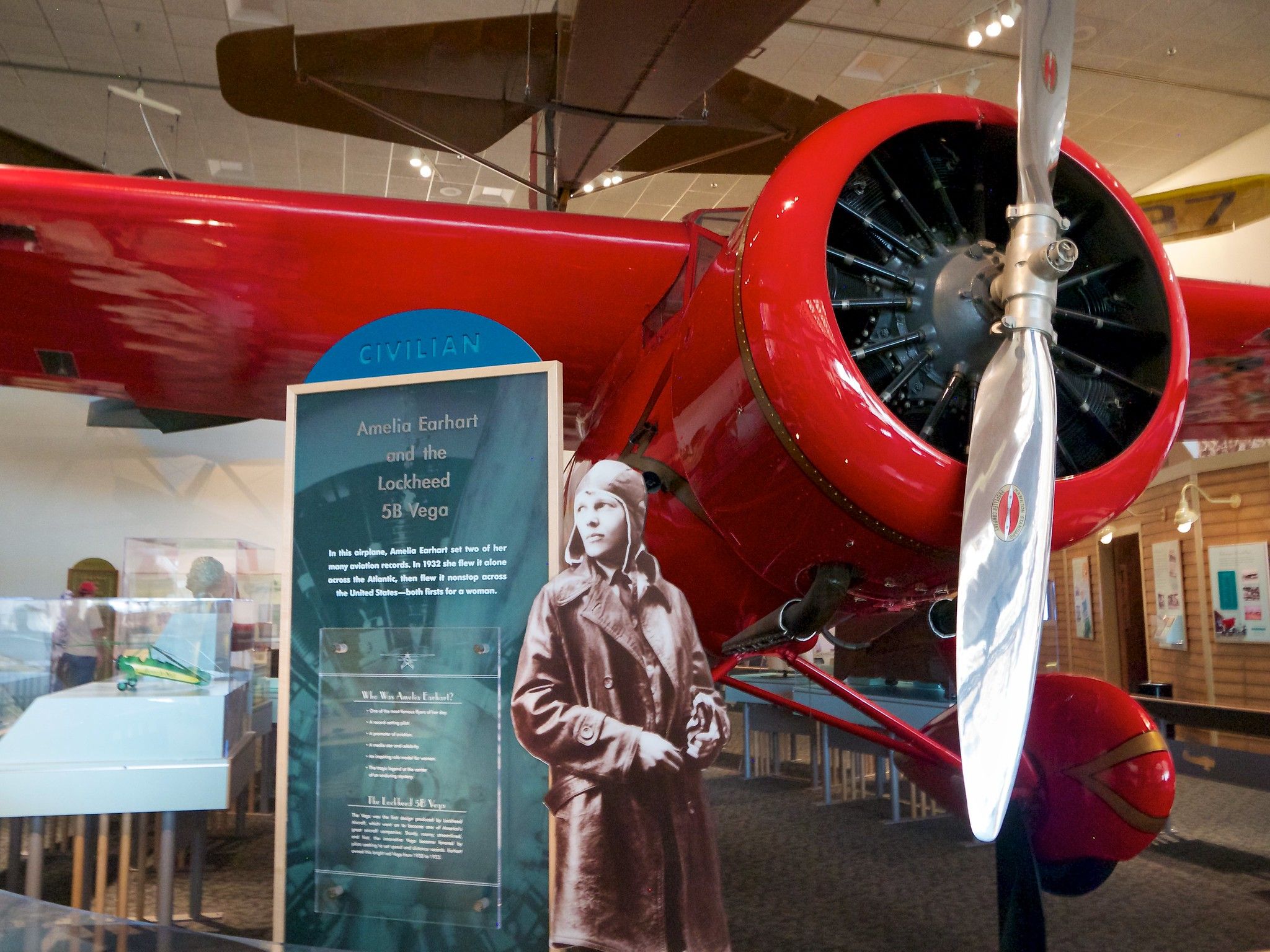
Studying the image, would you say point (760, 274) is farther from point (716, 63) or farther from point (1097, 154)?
point (1097, 154)

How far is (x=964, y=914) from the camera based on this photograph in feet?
10.6

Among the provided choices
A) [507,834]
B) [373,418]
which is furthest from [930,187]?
[507,834]

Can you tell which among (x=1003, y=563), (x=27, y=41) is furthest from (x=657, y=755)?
(x=27, y=41)

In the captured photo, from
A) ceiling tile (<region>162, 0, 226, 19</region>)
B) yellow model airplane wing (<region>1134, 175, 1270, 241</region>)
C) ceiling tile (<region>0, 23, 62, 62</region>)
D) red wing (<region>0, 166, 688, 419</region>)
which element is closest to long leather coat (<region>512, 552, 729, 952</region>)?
red wing (<region>0, 166, 688, 419</region>)

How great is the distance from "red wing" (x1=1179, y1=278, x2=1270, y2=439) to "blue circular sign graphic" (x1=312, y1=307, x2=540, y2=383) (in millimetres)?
2431

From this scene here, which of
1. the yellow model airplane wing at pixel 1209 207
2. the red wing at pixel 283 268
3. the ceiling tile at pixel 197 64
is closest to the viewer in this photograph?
the red wing at pixel 283 268

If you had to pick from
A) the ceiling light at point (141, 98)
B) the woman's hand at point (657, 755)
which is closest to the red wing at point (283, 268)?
the woman's hand at point (657, 755)

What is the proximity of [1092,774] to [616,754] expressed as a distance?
2539 millimetres

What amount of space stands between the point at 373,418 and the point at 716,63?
2484 mm

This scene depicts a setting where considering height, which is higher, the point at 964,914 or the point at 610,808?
the point at 610,808

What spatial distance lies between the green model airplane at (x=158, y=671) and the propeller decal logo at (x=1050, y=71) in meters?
2.90

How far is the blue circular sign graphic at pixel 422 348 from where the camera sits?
187 centimetres

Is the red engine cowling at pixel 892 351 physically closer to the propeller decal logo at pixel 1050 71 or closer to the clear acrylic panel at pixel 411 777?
the propeller decal logo at pixel 1050 71

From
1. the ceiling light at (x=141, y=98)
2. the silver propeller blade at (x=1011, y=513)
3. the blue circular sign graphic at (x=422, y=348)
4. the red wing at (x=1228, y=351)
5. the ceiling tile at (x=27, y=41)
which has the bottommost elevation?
the silver propeller blade at (x=1011, y=513)
